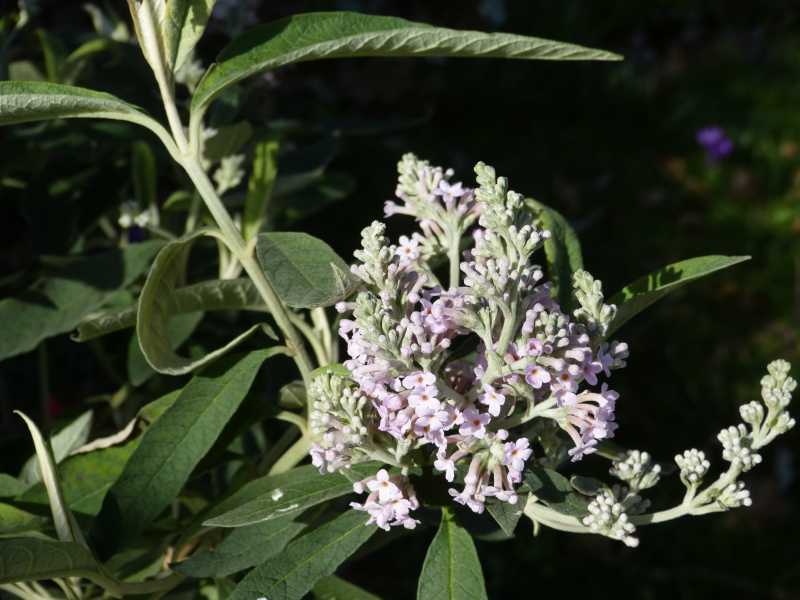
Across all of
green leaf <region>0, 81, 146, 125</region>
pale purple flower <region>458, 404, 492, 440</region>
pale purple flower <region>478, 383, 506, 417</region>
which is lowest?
pale purple flower <region>458, 404, 492, 440</region>

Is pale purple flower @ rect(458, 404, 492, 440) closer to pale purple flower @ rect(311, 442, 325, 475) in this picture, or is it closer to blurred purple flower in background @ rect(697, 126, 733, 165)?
pale purple flower @ rect(311, 442, 325, 475)

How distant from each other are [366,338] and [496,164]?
10.5 feet

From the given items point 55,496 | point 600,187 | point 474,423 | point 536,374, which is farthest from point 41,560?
point 600,187

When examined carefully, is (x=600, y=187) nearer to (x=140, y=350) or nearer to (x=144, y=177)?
(x=144, y=177)

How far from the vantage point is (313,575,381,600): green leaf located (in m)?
1.43

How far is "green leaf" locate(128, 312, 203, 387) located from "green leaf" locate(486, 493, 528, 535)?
834 mm

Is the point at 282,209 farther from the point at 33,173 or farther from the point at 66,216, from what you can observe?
the point at 33,173

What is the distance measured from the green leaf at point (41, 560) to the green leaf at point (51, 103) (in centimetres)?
62

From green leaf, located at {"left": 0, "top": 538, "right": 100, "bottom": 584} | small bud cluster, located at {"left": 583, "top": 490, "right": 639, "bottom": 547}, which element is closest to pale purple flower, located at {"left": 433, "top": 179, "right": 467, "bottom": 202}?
small bud cluster, located at {"left": 583, "top": 490, "right": 639, "bottom": 547}

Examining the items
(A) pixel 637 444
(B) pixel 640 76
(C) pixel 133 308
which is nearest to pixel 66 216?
(C) pixel 133 308

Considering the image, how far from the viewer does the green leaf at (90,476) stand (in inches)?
53.7

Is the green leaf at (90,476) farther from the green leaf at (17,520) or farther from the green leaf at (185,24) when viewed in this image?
the green leaf at (185,24)

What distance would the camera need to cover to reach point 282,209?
2.06 metres

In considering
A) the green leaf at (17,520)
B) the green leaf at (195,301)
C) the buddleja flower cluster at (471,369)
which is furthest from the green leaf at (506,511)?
the green leaf at (17,520)
